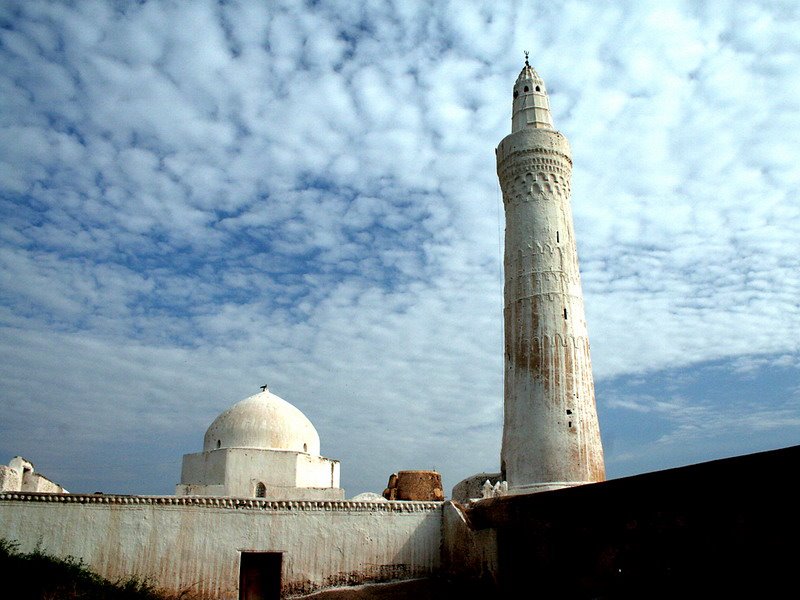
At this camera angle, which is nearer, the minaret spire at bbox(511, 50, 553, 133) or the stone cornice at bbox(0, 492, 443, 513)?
the stone cornice at bbox(0, 492, 443, 513)

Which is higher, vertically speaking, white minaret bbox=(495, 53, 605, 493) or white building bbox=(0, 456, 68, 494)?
white minaret bbox=(495, 53, 605, 493)

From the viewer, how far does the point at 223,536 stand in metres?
12.4

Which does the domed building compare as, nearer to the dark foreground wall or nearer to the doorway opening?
the doorway opening

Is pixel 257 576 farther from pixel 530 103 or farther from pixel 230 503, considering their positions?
pixel 530 103

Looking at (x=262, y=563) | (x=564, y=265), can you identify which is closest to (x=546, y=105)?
(x=564, y=265)

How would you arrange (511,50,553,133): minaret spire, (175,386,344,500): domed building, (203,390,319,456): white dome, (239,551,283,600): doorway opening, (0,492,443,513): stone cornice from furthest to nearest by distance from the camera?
(203,390,319,456): white dome
(175,386,344,500): domed building
(511,50,553,133): minaret spire
(239,551,283,600): doorway opening
(0,492,443,513): stone cornice

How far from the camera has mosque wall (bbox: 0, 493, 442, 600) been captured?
1175 centimetres

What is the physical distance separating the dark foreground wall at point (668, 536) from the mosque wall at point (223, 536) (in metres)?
2.78

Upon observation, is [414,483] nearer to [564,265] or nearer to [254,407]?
[254,407]

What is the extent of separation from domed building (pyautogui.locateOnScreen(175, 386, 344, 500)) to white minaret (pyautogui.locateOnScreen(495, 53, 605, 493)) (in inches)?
245

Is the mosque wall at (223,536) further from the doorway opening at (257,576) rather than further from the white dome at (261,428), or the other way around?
the white dome at (261,428)

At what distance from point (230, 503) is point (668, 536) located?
27.1 ft

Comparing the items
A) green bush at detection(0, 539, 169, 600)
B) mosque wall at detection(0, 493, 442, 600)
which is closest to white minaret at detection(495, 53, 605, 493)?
mosque wall at detection(0, 493, 442, 600)

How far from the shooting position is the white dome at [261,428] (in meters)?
19.0
